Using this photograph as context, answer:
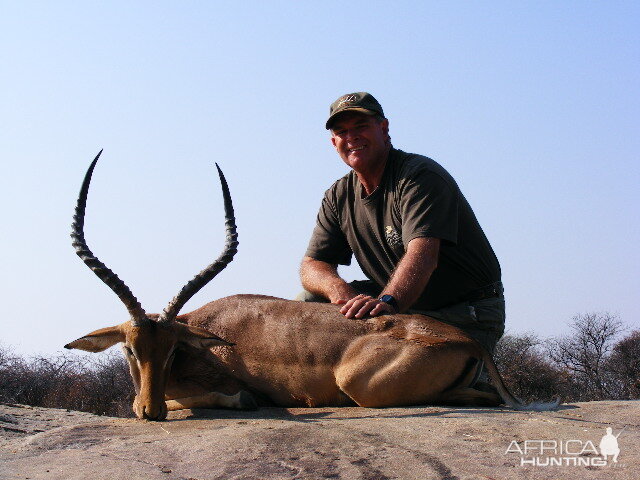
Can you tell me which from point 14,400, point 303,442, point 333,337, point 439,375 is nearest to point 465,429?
point 303,442

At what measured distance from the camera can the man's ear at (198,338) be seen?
686 centimetres

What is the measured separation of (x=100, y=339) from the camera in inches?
275

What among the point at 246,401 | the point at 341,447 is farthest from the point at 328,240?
the point at 341,447

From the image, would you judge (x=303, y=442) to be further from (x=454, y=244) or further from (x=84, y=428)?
(x=454, y=244)

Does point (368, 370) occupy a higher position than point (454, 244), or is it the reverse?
point (454, 244)

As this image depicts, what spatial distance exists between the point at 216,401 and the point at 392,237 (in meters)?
1.88

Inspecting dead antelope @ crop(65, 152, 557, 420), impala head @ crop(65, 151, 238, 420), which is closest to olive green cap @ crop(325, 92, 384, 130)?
dead antelope @ crop(65, 152, 557, 420)

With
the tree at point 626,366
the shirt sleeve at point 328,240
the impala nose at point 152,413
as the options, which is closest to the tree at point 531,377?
the tree at point 626,366

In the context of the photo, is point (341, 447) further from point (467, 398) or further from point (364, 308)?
point (364, 308)

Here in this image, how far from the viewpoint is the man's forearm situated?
736 cm

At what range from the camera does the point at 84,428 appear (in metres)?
5.67

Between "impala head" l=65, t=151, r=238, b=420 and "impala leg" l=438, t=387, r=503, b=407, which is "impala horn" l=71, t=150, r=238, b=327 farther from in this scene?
"impala leg" l=438, t=387, r=503, b=407

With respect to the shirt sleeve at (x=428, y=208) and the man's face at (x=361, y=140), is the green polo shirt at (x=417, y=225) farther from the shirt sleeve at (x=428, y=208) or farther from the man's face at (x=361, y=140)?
the man's face at (x=361, y=140)

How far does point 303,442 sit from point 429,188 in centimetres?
282
